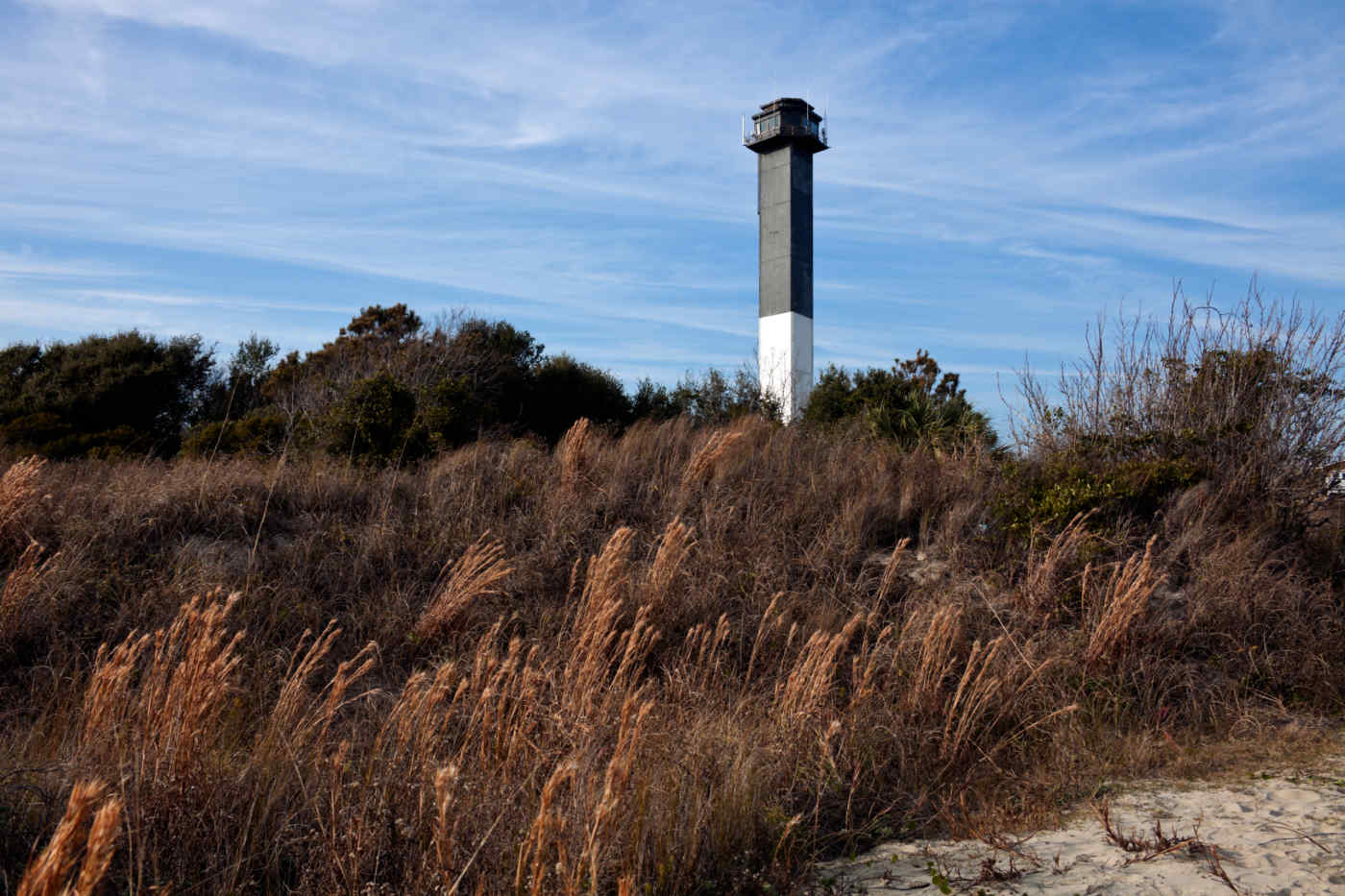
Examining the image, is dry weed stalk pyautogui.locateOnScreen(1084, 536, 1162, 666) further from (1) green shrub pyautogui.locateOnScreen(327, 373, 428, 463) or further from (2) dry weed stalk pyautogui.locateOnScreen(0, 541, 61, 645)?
(1) green shrub pyautogui.locateOnScreen(327, 373, 428, 463)

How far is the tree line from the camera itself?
1071 centimetres

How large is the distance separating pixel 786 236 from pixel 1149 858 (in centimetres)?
2488

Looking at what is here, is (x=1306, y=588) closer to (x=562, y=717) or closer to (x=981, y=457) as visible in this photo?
(x=981, y=457)

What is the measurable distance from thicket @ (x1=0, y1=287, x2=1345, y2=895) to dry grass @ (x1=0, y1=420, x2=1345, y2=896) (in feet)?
0.10

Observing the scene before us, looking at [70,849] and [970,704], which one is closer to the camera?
[70,849]

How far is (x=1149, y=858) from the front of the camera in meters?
3.30

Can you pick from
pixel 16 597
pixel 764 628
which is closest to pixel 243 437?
pixel 16 597

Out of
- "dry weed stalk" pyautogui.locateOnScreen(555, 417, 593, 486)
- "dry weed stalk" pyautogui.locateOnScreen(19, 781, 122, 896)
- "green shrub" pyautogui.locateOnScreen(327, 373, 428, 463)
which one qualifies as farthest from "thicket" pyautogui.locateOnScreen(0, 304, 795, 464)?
"dry weed stalk" pyautogui.locateOnScreen(19, 781, 122, 896)

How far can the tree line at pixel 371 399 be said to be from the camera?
10.7 metres

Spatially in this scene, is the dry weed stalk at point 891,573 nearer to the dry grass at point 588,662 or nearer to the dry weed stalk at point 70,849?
the dry grass at point 588,662

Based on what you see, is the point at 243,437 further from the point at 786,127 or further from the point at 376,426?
the point at 786,127

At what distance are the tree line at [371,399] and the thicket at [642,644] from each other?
4.28ft

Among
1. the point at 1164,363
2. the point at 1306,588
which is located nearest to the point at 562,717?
the point at 1306,588

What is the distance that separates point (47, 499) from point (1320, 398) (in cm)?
1190
